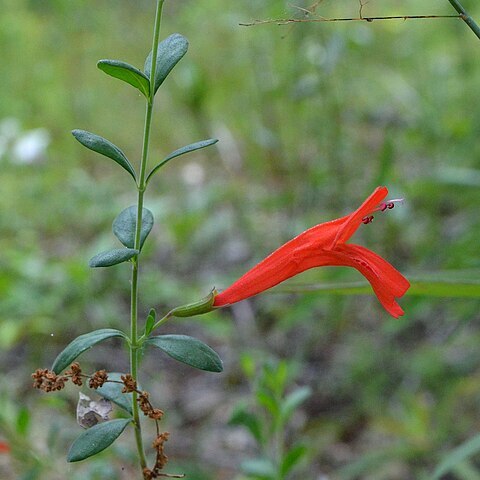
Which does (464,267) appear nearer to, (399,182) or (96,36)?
(399,182)

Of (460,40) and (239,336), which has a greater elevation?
(460,40)

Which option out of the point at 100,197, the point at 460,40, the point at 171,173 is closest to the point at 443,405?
the point at 100,197

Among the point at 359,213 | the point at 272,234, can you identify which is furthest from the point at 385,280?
the point at 272,234

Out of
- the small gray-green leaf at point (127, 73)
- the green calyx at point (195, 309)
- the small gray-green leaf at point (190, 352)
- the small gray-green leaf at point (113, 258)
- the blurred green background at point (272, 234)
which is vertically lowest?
the blurred green background at point (272, 234)

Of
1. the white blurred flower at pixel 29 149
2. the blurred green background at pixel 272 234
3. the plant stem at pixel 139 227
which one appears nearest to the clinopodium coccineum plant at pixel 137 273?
the plant stem at pixel 139 227

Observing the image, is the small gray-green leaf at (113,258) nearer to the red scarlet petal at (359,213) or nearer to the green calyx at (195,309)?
the green calyx at (195,309)

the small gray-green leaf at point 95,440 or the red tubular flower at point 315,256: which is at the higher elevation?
the red tubular flower at point 315,256
